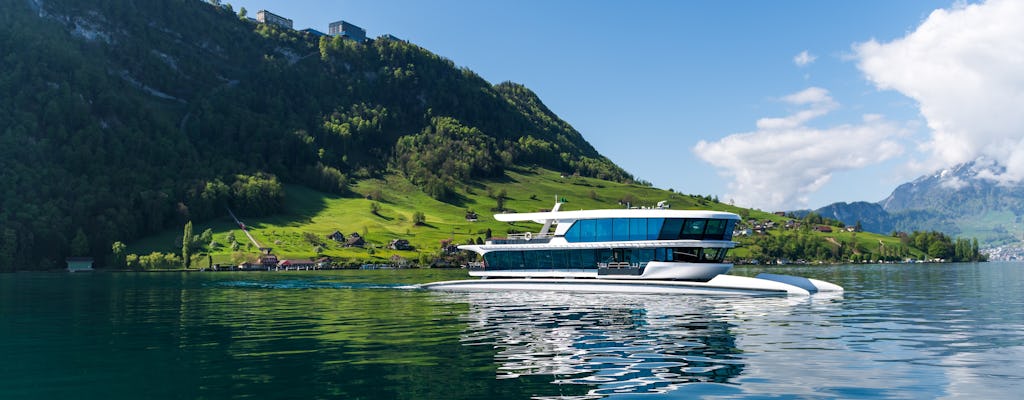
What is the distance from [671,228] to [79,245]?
176m

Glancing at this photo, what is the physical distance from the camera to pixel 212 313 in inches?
1823

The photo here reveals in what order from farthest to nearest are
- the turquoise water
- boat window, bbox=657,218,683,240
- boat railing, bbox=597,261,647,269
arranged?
boat railing, bbox=597,261,647,269 → boat window, bbox=657,218,683,240 → the turquoise water

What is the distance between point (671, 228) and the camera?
61.5 meters

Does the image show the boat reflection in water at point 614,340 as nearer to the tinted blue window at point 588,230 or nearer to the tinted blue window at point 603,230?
the tinted blue window at point 603,230

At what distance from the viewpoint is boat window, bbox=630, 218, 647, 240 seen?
62.7 m

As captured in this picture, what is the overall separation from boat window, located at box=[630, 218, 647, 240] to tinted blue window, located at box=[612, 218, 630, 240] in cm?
40

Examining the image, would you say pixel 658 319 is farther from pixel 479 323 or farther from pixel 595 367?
pixel 595 367

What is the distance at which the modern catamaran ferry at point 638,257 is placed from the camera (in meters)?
59.4

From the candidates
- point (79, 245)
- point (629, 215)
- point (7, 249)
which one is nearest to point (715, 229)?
point (629, 215)

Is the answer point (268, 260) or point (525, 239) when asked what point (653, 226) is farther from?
point (268, 260)

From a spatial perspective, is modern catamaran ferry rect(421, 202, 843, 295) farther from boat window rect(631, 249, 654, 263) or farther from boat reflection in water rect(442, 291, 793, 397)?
boat reflection in water rect(442, 291, 793, 397)

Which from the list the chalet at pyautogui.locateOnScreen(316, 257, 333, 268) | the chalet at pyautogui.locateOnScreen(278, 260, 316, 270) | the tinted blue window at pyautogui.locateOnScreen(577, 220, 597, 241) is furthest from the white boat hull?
the chalet at pyautogui.locateOnScreen(316, 257, 333, 268)

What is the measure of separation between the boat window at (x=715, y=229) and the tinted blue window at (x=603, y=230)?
8.68m

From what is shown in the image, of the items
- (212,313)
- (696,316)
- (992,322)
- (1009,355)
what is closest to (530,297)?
(696,316)
